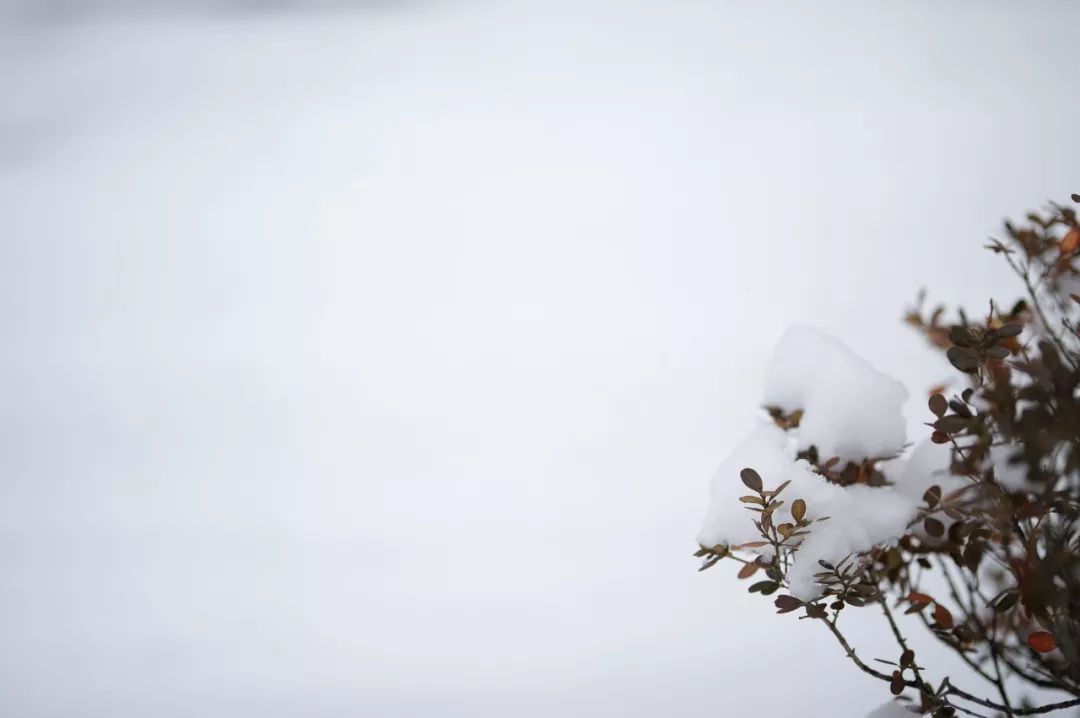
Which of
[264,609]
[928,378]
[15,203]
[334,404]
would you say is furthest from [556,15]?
[264,609]

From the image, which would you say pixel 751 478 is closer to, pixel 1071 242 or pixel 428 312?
pixel 1071 242

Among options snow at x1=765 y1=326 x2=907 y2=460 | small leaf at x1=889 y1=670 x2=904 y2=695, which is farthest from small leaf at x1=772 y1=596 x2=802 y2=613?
snow at x1=765 y1=326 x2=907 y2=460

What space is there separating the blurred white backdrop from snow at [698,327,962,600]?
1.18 meters

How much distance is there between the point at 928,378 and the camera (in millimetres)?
2736

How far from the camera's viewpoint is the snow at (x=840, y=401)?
94 cm

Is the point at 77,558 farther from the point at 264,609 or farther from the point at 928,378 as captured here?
the point at 928,378

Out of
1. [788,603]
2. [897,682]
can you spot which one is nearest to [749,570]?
[788,603]

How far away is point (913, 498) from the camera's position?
36.5 inches

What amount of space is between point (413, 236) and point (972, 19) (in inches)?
131

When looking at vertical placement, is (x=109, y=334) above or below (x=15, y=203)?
below

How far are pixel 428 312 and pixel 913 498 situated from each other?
2.82m

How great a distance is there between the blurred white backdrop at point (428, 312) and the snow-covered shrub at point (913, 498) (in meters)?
1.13

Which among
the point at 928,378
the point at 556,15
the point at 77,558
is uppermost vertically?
the point at 556,15

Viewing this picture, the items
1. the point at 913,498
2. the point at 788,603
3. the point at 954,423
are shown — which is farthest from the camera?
the point at 913,498
